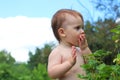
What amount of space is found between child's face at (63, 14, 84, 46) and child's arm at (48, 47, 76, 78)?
0.16m

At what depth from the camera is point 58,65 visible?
291cm

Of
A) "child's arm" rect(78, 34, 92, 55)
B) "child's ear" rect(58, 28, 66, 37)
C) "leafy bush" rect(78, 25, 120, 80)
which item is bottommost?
"leafy bush" rect(78, 25, 120, 80)

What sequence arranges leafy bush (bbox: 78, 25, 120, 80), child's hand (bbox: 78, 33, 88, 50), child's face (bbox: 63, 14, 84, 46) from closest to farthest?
leafy bush (bbox: 78, 25, 120, 80) < child's hand (bbox: 78, 33, 88, 50) < child's face (bbox: 63, 14, 84, 46)

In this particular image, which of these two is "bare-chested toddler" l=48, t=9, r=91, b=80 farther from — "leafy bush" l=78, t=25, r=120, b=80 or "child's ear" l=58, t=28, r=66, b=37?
"leafy bush" l=78, t=25, r=120, b=80

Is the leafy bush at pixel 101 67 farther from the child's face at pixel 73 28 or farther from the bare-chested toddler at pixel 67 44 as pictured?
the child's face at pixel 73 28

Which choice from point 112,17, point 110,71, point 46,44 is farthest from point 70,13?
point 46,44

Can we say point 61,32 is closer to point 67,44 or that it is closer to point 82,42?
point 67,44

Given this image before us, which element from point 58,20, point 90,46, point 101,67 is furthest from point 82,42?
point 90,46

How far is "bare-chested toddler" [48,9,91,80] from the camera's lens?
115 inches

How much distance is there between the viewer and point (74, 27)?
123 inches

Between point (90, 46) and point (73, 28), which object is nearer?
point (73, 28)

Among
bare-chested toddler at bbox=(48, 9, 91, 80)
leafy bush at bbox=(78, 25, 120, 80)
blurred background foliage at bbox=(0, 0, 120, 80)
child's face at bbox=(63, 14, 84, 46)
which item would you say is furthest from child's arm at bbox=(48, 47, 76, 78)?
blurred background foliage at bbox=(0, 0, 120, 80)

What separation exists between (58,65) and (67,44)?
0.30 m

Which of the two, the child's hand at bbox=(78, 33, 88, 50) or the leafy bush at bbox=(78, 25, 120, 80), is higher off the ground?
the child's hand at bbox=(78, 33, 88, 50)
